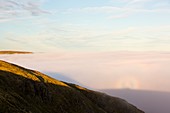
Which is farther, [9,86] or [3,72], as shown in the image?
[3,72]

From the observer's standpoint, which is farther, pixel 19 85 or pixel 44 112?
pixel 19 85

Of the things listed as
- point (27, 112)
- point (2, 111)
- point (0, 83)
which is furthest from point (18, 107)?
point (0, 83)

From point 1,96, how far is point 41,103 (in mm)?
59136

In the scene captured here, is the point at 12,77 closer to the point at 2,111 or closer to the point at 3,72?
the point at 3,72

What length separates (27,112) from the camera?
143 m

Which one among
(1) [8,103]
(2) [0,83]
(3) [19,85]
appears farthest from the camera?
(3) [19,85]

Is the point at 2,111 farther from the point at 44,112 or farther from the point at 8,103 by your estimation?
the point at 44,112

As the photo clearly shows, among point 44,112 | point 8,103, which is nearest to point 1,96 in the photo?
point 8,103

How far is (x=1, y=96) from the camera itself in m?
141

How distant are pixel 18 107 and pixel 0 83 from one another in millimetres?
34338

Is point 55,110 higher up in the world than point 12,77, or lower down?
lower down

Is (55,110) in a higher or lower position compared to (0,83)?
lower

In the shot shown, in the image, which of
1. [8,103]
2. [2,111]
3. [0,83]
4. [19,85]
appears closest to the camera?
[2,111]

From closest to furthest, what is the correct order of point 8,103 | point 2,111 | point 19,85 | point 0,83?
1. point 2,111
2. point 8,103
3. point 0,83
4. point 19,85
